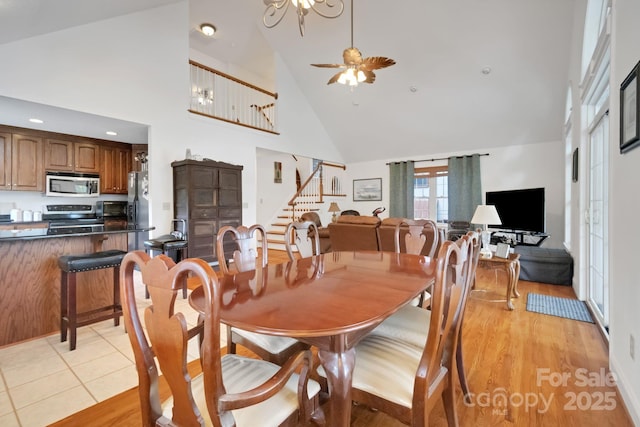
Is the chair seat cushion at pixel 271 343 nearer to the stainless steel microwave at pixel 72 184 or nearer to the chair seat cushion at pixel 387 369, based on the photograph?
the chair seat cushion at pixel 387 369

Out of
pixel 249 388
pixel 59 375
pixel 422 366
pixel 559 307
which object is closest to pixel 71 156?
pixel 59 375

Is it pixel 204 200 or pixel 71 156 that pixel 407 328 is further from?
pixel 71 156

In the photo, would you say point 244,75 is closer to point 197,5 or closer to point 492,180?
point 197,5

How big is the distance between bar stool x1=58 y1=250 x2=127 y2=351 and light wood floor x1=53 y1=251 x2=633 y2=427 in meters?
0.94

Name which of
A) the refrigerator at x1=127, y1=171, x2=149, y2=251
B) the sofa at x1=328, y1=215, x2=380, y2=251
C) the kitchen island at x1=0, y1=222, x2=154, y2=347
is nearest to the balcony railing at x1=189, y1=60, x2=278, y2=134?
the refrigerator at x1=127, y1=171, x2=149, y2=251

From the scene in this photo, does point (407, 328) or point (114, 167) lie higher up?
point (114, 167)

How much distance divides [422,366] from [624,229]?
1645mm

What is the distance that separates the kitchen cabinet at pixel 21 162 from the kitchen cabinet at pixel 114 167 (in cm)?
80

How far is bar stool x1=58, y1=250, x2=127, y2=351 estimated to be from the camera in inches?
89.7

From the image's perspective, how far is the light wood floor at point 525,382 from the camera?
156cm

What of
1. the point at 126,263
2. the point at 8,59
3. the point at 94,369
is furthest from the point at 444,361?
the point at 8,59

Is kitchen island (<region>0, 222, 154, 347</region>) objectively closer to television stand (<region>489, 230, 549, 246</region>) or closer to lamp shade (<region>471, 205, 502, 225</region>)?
lamp shade (<region>471, 205, 502, 225</region>)

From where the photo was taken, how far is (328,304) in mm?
1130

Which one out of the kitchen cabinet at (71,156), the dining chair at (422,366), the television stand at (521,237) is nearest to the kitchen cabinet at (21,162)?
the kitchen cabinet at (71,156)
